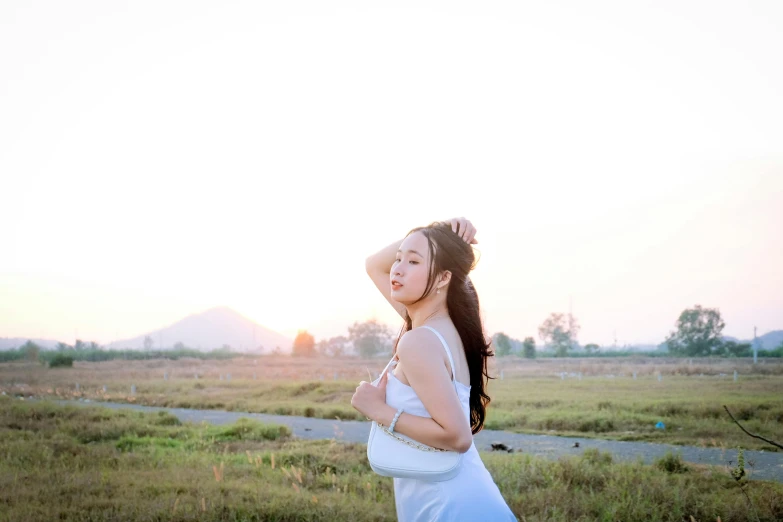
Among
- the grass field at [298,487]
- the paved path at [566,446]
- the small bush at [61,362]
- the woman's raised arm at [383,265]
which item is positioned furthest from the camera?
the small bush at [61,362]

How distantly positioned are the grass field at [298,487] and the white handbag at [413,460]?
4074 mm

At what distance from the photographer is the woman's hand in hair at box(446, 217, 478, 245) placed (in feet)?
7.96

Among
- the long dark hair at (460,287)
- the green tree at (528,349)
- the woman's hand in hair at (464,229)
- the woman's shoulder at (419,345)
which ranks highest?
the woman's hand in hair at (464,229)

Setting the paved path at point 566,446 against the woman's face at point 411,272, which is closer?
the woman's face at point 411,272

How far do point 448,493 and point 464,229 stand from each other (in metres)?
0.96

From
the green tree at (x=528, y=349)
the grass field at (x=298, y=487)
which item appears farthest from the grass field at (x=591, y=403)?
the green tree at (x=528, y=349)

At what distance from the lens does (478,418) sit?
268 cm

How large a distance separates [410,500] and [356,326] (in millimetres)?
102909

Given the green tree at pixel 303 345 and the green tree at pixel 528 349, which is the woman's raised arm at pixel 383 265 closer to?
the green tree at pixel 528 349

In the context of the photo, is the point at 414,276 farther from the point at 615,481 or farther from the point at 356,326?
the point at 356,326

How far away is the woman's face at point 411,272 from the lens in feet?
7.32

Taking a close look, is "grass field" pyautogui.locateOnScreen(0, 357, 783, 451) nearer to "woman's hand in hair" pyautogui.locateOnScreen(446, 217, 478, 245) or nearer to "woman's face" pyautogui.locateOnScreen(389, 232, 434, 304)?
"woman's hand in hair" pyautogui.locateOnScreen(446, 217, 478, 245)

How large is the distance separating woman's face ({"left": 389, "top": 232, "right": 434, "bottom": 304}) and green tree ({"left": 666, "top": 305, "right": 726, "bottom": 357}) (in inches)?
2052

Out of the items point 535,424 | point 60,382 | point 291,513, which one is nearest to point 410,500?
point 291,513
